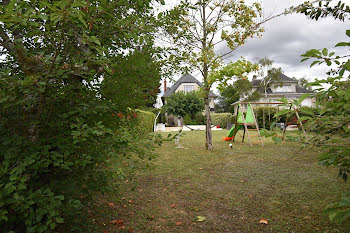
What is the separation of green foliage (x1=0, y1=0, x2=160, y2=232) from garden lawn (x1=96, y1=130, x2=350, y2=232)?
0.79 m

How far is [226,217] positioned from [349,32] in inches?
113

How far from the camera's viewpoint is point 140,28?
2.03 metres

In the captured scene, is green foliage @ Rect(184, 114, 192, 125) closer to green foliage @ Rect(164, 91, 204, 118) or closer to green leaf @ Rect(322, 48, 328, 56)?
green foliage @ Rect(164, 91, 204, 118)

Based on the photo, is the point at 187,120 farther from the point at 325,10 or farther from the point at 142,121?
the point at 325,10

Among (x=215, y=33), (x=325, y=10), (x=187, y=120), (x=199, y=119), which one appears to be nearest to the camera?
(x=325, y=10)

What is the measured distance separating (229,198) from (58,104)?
3.28 m

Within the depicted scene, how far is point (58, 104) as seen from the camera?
6.59 ft

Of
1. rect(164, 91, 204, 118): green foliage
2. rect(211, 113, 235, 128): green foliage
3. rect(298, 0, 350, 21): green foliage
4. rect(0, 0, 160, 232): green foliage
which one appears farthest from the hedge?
rect(164, 91, 204, 118): green foliage

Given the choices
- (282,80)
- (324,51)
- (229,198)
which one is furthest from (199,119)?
(324,51)

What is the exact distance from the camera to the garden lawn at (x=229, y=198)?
3.02 m

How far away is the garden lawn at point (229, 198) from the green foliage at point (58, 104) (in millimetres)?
790

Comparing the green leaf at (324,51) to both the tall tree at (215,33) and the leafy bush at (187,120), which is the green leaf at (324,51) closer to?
the tall tree at (215,33)

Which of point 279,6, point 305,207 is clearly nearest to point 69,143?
point 305,207

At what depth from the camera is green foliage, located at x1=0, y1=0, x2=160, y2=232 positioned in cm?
158
